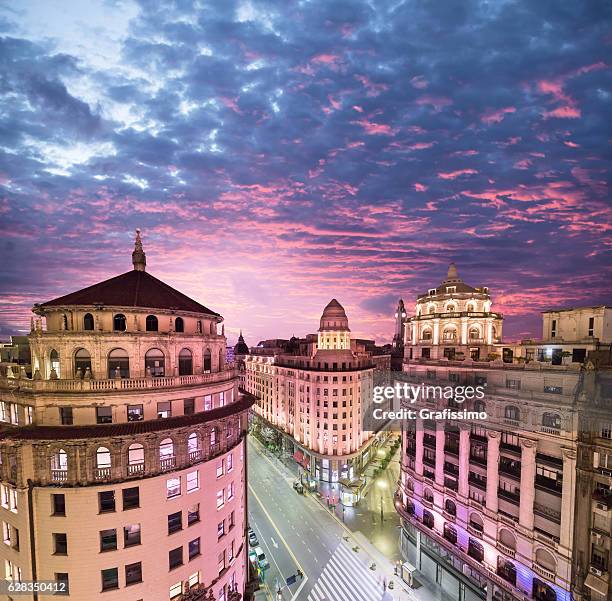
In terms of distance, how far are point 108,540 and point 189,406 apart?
12.1 meters

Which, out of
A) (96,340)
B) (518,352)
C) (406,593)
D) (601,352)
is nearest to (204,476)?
(96,340)

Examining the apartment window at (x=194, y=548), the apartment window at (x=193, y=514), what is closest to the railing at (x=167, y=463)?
the apartment window at (x=193, y=514)

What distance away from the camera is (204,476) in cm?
3325

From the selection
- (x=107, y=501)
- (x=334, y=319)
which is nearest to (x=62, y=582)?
(x=107, y=501)

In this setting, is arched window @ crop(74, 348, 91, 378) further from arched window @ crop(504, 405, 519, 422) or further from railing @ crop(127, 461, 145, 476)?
arched window @ crop(504, 405, 519, 422)

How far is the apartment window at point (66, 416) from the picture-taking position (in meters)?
29.2

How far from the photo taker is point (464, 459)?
48375 mm

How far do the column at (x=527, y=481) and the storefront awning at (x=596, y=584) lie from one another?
615 cm

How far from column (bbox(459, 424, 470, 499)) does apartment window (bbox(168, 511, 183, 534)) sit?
38.3 m

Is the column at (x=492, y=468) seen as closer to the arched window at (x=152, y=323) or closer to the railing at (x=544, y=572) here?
the railing at (x=544, y=572)

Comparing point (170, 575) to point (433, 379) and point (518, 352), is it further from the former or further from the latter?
point (518, 352)

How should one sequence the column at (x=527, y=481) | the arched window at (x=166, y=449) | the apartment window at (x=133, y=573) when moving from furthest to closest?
1. the column at (x=527, y=481)
2. the arched window at (x=166, y=449)
3. the apartment window at (x=133, y=573)

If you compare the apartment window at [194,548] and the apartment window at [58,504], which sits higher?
the apartment window at [58,504]

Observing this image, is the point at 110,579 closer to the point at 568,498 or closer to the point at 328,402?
the point at 568,498
